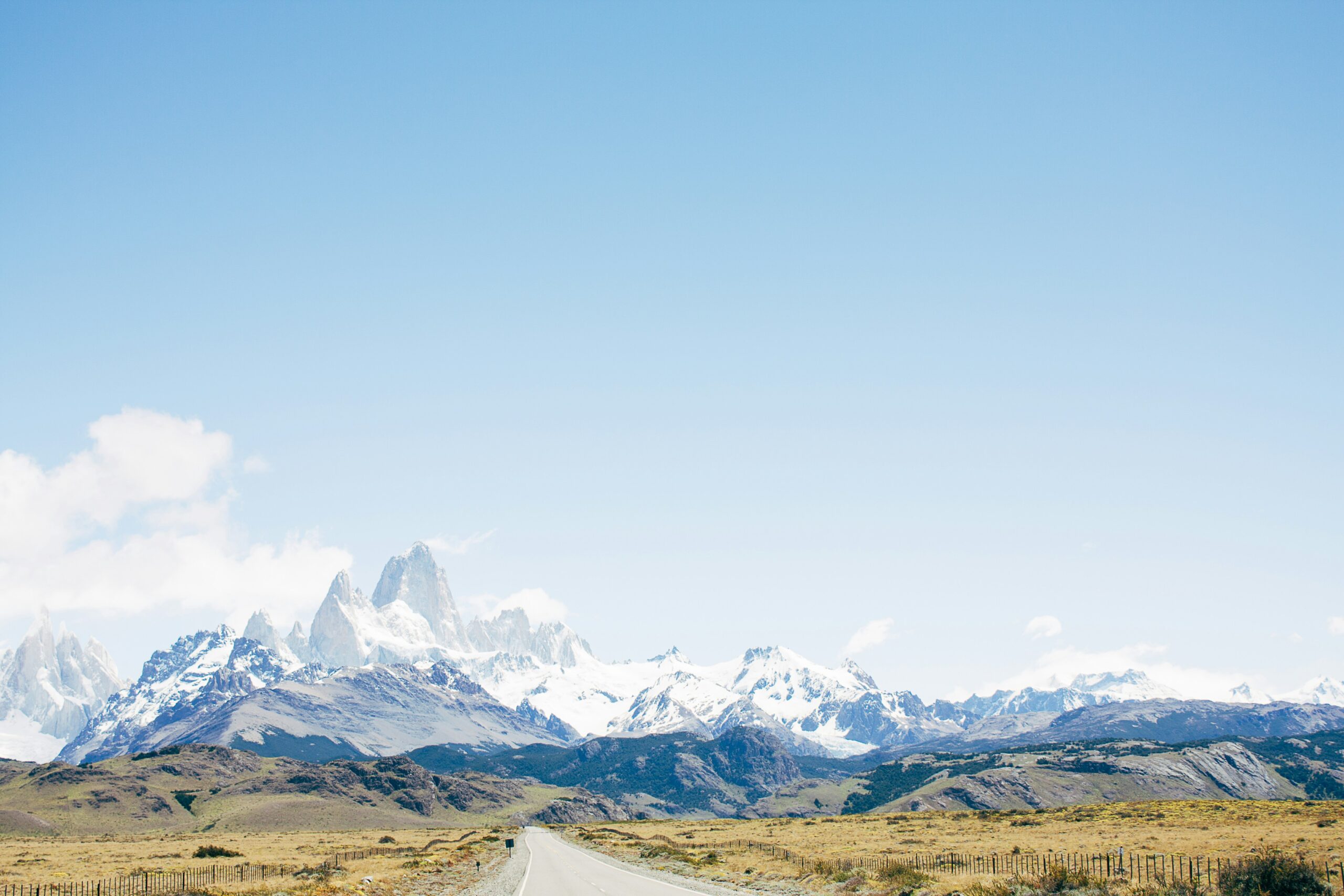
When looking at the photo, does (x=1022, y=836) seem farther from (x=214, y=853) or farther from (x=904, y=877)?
(x=214, y=853)

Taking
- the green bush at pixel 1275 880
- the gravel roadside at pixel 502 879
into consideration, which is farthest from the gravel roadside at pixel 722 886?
the green bush at pixel 1275 880

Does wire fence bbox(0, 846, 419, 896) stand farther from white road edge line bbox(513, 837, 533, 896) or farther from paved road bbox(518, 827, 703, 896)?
paved road bbox(518, 827, 703, 896)

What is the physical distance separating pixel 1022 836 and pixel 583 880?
62457mm

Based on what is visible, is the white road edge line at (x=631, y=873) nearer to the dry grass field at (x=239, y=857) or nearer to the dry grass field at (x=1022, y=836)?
the dry grass field at (x=1022, y=836)

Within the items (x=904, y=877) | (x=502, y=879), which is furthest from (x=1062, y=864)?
(x=502, y=879)

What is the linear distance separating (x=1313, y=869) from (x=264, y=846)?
138 m

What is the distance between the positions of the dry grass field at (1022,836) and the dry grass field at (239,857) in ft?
63.8

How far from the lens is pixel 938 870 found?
2409 inches

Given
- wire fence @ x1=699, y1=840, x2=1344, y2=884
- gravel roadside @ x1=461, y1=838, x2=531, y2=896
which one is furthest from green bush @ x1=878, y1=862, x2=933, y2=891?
gravel roadside @ x1=461, y1=838, x2=531, y2=896

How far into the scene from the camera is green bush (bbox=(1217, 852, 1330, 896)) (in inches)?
1446

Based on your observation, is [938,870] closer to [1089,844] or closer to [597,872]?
[597,872]

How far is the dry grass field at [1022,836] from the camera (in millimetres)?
72688

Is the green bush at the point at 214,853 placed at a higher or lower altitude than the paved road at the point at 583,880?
lower

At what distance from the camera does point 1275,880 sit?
3772 centimetres
